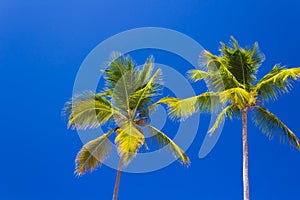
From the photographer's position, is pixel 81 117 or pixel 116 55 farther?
pixel 116 55

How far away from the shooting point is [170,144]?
14.9m

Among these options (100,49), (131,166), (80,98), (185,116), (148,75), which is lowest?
(131,166)

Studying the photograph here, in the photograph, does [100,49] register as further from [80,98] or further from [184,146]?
[184,146]

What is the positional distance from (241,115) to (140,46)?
508 cm

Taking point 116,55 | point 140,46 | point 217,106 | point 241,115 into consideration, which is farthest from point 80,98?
point 241,115

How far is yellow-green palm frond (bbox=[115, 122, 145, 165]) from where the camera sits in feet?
45.2

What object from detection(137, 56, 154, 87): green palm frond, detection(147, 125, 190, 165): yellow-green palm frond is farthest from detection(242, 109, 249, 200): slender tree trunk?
detection(137, 56, 154, 87): green palm frond

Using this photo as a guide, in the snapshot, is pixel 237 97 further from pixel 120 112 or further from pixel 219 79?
pixel 120 112

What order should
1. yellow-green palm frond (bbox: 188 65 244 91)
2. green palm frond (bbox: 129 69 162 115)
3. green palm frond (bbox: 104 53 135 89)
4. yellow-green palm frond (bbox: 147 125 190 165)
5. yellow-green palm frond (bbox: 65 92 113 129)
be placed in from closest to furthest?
yellow-green palm frond (bbox: 147 125 190 165) → yellow-green palm frond (bbox: 65 92 113 129) → yellow-green palm frond (bbox: 188 65 244 91) → green palm frond (bbox: 129 69 162 115) → green palm frond (bbox: 104 53 135 89)

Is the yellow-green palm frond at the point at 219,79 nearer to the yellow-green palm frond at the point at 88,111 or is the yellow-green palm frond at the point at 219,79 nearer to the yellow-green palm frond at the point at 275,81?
the yellow-green palm frond at the point at 275,81

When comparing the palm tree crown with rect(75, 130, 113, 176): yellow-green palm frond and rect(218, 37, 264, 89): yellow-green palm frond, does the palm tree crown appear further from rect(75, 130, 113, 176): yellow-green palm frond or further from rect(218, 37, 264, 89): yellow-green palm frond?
rect(75, 130, 113, 176): yellow-green palm frond

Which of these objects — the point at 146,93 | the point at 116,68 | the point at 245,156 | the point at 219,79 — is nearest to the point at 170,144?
the point at 146,93

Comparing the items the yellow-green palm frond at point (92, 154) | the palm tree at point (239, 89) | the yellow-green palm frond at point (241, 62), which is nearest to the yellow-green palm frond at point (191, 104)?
the palm tree at point (239, 89)

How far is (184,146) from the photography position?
1505cm
